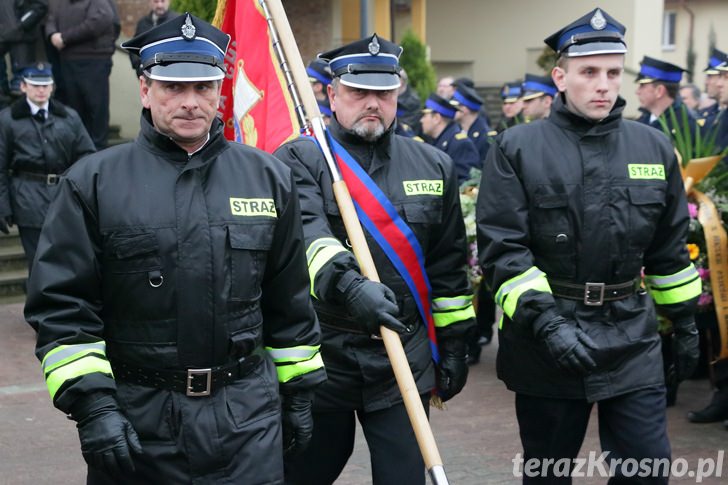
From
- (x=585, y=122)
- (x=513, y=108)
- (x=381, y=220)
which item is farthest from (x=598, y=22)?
(x=513, y=108)

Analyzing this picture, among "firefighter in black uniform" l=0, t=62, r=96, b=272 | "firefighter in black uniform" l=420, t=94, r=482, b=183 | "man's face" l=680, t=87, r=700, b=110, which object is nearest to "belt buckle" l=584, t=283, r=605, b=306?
"firefighter in black uniform" l=420, t=94, r=482, b=183

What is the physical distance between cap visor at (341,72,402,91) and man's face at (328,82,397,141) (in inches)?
1.3

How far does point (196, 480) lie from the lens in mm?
3965

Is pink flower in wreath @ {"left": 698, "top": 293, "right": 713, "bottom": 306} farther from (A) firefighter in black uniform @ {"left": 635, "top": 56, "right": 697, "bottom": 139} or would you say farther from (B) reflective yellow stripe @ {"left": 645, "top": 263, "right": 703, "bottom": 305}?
(A) firefighter in black uniform @ {"left": 635, "top": 56, "right": 697, "bottom": 139}

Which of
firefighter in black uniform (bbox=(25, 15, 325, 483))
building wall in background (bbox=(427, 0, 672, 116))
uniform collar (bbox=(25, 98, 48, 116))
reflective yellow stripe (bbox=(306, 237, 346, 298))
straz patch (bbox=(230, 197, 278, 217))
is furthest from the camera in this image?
building wall in background (bbox=(427, 0, 672, 116))

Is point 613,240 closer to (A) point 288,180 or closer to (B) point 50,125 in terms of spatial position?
(A) point 288,180

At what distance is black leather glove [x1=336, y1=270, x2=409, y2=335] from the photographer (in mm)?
4613

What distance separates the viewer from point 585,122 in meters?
5.38

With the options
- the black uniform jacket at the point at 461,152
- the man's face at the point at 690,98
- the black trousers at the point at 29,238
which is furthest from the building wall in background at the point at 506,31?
the black trousers at the point at 29,238

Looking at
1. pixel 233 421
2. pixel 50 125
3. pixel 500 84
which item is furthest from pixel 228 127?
pixel 500 84

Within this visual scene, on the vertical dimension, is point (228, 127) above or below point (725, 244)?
above

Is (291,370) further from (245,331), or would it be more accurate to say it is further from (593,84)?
(593,84)

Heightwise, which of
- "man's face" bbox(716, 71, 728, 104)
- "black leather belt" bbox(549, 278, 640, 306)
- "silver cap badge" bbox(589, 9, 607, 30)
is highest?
"silver cap badge" bbox(589, 9, 607, 30)

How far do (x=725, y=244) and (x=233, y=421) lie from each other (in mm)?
4447
